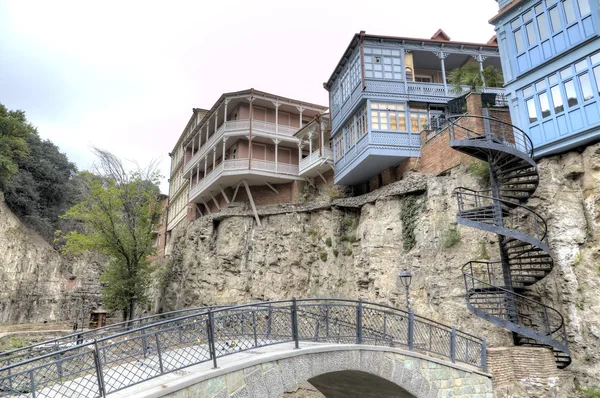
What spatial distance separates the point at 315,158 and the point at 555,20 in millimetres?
13356

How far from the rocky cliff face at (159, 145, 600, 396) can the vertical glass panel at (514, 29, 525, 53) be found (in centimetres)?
470

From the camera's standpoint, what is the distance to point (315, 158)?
78.0 ft

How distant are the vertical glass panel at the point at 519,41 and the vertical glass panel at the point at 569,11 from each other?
5.34 feet

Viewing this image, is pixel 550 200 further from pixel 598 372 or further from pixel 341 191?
pixel 341 191

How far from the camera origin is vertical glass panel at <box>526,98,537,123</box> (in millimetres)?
14234

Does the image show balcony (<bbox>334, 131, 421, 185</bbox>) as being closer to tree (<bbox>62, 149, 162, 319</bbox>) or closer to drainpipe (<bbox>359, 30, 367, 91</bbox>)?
drainpipe (<bbox>359, 30, 367, 91</bbox>)

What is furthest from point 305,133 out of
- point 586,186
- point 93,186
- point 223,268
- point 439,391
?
point 439,391

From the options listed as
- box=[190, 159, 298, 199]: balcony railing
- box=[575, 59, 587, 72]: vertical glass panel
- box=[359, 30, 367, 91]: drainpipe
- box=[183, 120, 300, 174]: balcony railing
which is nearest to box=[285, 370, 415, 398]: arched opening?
box=[575, 59, 587, 72]: vertical glass panel

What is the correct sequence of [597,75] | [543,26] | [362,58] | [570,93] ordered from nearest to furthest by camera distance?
[597,75] < [570,93] < [543,26] < [362,58]

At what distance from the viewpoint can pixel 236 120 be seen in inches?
1041

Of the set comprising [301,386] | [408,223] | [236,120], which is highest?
[236,120]

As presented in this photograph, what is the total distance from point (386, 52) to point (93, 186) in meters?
20.2

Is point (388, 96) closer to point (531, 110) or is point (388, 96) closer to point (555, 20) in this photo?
point (531, 110)

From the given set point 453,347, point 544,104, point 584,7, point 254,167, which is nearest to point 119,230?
point 254,167
